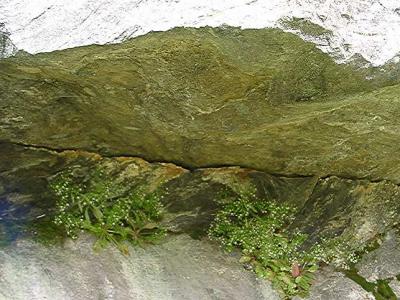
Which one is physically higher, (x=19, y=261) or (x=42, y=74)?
(x=42, y=74)

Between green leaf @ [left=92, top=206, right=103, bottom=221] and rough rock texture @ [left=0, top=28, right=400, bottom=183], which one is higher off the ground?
rough rock texture @ [left=0, top=28, right=400, bottom=183]

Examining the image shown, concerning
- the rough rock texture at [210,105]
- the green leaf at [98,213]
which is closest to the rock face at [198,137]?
the rough rock texture at [210,105]

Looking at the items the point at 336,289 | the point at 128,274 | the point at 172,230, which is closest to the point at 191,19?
the point at 128,274

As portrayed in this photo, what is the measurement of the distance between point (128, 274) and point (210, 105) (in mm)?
1372

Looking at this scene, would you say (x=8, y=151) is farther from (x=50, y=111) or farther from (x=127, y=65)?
(x=127, y=65)

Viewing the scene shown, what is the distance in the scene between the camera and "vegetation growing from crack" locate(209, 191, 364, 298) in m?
4.38

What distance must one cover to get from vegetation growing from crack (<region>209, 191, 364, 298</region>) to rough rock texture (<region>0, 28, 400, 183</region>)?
343 mm

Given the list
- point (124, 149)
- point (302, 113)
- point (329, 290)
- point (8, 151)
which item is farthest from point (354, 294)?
point (8, 151)

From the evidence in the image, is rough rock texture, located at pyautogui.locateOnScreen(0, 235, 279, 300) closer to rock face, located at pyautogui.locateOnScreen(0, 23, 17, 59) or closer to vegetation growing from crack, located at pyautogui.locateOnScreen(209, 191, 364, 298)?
vegetation growing from crack, located at pyautogui.locateOnScreen(209, 191, 364, 298)

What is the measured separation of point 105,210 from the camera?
162 inches

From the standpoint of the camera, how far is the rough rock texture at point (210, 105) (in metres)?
2.90

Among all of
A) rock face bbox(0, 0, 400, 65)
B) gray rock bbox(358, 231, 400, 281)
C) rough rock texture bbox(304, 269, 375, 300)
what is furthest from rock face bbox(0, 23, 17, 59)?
gray rock bbox(358, 231, 400, 281)

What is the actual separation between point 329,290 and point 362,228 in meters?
0.54

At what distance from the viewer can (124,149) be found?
4074 mm
